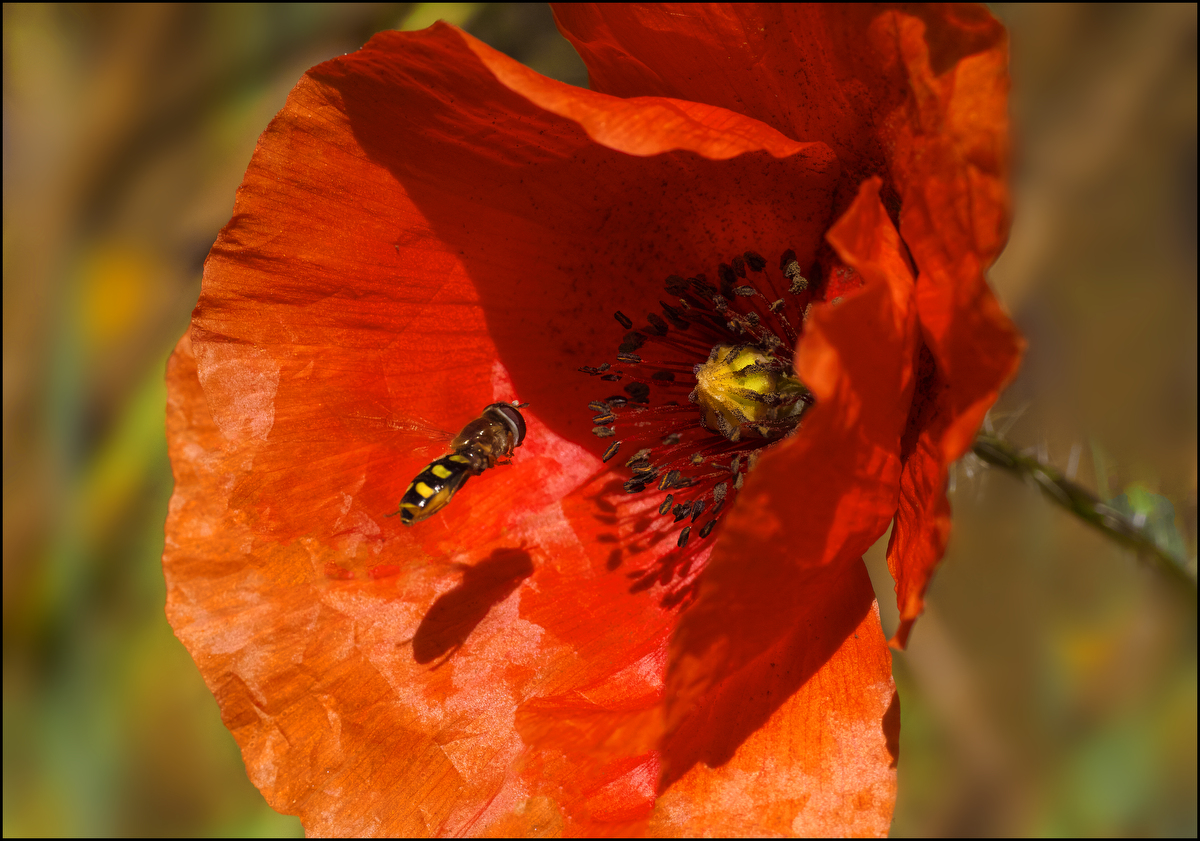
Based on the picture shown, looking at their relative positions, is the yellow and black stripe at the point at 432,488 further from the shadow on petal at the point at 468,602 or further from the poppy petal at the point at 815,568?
the poppy petal at the point at 815,568

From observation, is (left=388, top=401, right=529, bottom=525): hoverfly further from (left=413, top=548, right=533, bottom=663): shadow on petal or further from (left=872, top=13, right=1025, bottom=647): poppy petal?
(left=872, top=13, right=1025, bottom=647): poppy petal

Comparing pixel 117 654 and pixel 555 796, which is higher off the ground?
pixel 555 796

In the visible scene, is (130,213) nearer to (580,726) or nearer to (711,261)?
(711,261)

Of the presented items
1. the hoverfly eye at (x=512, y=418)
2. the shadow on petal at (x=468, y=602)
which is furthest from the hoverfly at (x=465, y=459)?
the shadow on petal at (x=468, y=602)

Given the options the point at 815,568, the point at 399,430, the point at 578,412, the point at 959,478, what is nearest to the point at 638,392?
the point at 578,412

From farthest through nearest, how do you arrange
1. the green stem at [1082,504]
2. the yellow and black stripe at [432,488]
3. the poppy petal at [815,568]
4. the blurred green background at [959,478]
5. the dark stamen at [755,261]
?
the blurred green background at [959,478] → the dark stamen at [755,261] → the green stem at [1082,504] → the yellow and black stripe at [432,488] → the poppy petal at [815,568]

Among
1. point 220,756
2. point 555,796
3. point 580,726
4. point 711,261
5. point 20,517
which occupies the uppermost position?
point 711,261

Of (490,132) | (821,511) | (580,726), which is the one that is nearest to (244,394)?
(490,132)
